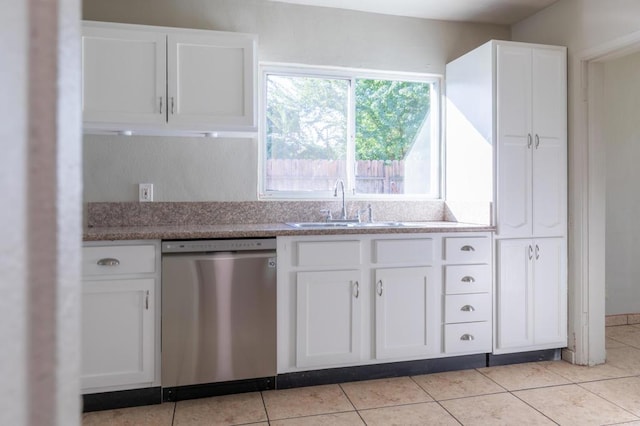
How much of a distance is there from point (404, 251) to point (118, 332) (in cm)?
162

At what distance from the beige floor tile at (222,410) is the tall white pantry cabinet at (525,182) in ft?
5.14

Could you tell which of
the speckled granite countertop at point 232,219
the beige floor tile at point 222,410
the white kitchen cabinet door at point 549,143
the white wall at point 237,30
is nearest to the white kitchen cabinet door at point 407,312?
the speckled granite countertop at point 232,219

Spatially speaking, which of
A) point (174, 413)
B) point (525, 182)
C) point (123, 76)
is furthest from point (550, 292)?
point (123, 76)

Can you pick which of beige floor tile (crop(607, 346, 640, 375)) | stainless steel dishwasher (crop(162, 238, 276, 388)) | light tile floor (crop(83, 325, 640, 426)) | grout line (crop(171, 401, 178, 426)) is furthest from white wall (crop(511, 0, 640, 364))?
grout line (crop(171, 401, 178, 426))

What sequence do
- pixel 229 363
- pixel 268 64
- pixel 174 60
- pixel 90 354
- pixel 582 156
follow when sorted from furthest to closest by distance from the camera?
1. pixel 268 64
2. pixel 582 156
3. pixel 174 60
4. pixel 229 363
5. pixel 90 354

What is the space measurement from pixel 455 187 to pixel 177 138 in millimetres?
1998

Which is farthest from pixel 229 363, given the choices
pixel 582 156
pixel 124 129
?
pixel 582 156

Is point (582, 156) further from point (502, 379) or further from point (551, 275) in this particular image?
point (502, 379)

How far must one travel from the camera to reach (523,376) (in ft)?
8.96

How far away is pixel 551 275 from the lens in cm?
296

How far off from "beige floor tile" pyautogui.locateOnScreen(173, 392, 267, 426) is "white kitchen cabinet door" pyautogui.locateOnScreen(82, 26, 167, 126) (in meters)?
1.56

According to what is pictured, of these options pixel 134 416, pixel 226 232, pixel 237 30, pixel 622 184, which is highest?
pixel 237 30

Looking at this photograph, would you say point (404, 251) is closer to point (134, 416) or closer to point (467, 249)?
point (467, 249)

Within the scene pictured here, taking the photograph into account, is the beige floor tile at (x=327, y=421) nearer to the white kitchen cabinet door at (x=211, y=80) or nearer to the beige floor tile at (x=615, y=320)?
the white kitchen cabinet door at (x=211, y=80)
